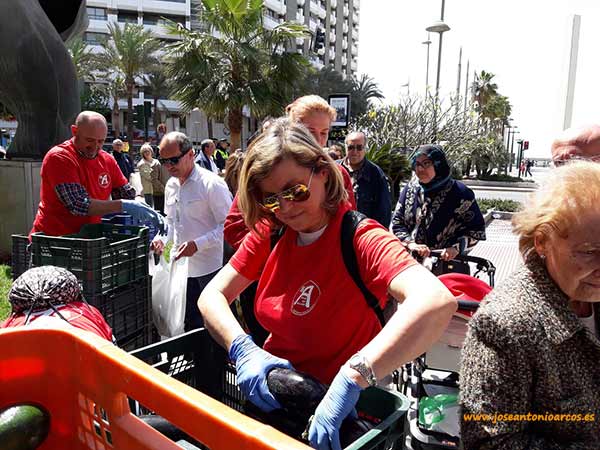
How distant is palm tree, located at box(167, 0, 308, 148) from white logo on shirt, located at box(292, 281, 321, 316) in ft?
53.3

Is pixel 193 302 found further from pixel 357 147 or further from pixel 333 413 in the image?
pixel 333 413

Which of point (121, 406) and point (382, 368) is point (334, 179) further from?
point (121, 406)

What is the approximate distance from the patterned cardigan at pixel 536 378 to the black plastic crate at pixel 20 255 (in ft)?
10.0

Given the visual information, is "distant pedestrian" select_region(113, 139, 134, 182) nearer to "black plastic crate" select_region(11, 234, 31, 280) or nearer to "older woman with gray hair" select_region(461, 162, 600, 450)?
"black plastic crate" select_region(11, 234, 31, 280)

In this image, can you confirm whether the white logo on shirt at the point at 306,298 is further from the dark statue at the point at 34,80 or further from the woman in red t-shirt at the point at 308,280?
the dark statue at the point at 34,80

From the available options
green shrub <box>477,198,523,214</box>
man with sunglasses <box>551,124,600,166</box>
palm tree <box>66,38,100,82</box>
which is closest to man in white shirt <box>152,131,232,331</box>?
man with sunglasses <box>551,124,600,166</box>

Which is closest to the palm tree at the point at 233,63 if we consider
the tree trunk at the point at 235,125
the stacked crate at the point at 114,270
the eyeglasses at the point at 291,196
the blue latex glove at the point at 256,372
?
the tree trunk at the point at 235,125

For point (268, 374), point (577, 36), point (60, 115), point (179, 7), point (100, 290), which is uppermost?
point (179, 7)

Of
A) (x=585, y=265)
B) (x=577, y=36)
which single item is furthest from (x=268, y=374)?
(x=577, y=36)

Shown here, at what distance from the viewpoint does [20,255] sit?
3307 mm

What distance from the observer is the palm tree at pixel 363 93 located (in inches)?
2004

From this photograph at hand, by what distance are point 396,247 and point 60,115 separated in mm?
7050

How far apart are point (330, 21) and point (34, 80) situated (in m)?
80.1

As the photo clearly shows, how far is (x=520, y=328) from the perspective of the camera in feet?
3.88
